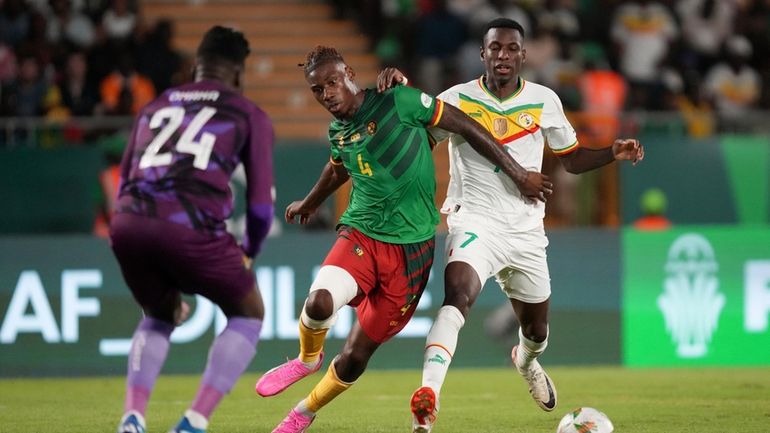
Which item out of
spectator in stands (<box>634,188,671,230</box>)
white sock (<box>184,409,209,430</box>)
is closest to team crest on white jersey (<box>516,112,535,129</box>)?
white sock (<box>184,409,209,430</box>)

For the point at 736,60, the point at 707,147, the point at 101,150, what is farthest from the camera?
the point at 736,60

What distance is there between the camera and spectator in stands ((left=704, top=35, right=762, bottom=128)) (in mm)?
18953

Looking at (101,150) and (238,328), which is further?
(101,150)

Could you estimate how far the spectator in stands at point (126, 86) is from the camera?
15.9 m

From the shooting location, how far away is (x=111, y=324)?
13.2 metres

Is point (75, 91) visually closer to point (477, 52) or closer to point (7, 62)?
point (7, 62)

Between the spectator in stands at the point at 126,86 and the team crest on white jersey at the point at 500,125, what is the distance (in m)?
8.15

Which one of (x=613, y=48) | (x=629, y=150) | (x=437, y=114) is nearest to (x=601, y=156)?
(x=629, y=150)

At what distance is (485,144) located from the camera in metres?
7.88

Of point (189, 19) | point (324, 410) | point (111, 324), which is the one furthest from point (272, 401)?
point (189, 19)

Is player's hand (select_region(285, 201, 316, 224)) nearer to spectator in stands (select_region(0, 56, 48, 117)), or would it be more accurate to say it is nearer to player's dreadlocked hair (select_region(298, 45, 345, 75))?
player's dreadlocked hair (select_region(298, 45, 345, 75))

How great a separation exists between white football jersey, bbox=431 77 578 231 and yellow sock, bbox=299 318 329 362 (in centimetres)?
120

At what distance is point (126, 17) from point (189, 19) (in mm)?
2351

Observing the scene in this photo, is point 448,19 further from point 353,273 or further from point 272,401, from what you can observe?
point 353,273
